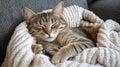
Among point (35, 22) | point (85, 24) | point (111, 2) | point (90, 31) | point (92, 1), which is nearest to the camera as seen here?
point (35, 22)

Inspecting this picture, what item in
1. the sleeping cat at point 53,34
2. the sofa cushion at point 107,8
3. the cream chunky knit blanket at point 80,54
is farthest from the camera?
the sofa cushion at point 107,8

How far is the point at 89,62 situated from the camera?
90cm

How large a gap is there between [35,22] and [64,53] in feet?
0.84

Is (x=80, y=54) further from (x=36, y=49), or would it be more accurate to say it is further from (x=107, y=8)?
(x=107, y=8)

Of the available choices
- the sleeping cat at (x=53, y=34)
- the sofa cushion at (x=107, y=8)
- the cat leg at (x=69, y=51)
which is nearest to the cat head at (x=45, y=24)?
the sleeping cat at (x=53, y=34)

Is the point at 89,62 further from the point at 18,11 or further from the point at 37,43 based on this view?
the point at 18,11

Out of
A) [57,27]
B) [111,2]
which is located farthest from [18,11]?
[111,2]

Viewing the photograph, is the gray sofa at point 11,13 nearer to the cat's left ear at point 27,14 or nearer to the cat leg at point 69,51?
the cat's left ear at point 27,14

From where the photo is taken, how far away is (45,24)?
1059mm

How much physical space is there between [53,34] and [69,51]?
0.15 m

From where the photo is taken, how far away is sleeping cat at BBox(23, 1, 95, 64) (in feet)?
3.34

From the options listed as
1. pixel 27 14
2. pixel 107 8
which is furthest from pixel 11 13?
pixel 107 8

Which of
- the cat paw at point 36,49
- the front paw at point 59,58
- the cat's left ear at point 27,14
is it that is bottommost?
the front paw at point 59,58

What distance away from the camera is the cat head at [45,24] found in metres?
1.04
